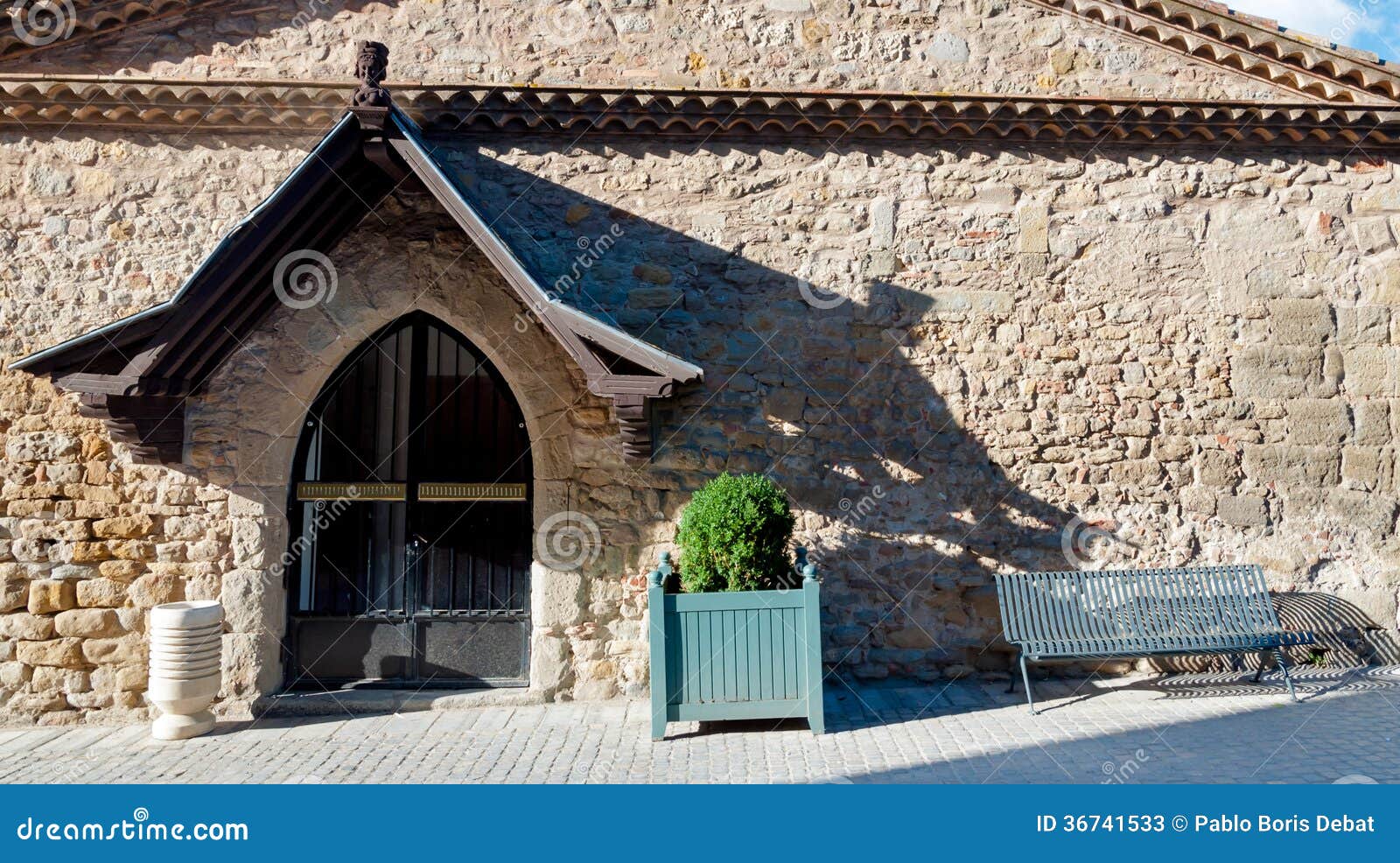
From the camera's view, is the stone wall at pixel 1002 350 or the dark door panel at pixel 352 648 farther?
the stone wall at pixel 1002 350

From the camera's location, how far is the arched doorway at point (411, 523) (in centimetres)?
598

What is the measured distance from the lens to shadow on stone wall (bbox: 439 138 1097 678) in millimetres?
6035

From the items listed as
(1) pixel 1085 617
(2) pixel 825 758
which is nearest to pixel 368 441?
(2) pixel 825 758

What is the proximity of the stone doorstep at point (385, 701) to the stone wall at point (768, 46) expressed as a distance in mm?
4174

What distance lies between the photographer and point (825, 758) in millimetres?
4562

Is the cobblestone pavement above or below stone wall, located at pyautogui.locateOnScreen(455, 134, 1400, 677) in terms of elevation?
below

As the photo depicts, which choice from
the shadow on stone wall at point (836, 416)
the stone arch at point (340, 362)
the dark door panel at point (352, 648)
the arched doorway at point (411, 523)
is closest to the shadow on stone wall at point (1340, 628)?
the shadow on stone wall at point (836, 416)

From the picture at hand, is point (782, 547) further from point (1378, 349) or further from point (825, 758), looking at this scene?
point (1378, 349)

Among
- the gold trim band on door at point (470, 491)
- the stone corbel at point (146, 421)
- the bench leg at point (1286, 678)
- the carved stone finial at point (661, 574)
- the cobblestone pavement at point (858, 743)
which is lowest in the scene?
the cobblestone pavement at point (858, 743)

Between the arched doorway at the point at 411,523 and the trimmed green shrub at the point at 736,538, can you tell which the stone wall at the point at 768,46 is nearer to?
the arched doorway at the point at 411,523

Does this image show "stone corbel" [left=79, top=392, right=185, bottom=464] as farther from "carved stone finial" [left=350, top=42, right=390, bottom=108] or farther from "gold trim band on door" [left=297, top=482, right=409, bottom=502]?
"carved stone finial" [left=350, top=42, right=390, bottom=108]

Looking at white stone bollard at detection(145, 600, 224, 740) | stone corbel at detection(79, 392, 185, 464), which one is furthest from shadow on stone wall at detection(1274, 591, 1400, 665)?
stone corbel at detection(79, 392, 185, 464)

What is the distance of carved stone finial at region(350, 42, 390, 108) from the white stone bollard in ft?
9.91

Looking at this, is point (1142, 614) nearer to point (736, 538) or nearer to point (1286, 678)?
point (1286, 678)
